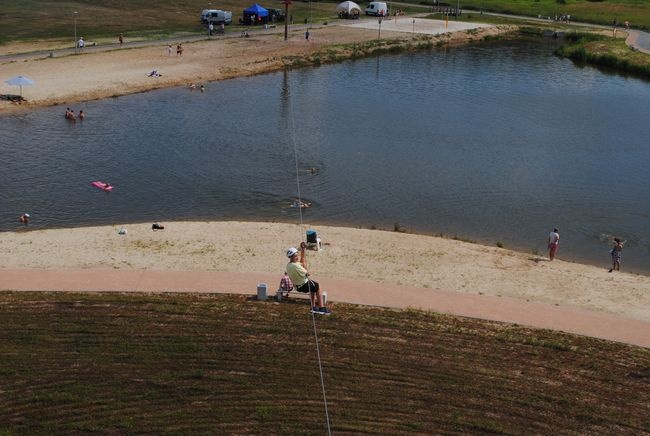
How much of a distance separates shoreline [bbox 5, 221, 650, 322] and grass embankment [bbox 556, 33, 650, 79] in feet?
153

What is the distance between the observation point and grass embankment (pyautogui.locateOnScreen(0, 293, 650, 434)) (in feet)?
57.0

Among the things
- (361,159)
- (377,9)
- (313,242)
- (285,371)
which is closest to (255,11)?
(377,9)

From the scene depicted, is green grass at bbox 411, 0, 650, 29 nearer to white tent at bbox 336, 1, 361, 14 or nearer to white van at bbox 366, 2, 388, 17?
white van at bbox 366, 2, 388, 17

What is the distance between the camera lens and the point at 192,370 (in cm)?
1902

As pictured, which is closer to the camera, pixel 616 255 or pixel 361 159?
pixel 616 255

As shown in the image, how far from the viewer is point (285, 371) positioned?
1919 centimetres

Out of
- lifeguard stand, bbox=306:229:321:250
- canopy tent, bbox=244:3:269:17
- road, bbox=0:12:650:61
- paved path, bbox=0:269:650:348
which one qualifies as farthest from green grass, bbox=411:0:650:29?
paved path, bbox=0:269:650:348

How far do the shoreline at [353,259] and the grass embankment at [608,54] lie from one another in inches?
1839

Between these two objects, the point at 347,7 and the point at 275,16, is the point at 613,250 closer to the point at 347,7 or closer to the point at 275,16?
the point at 275,16

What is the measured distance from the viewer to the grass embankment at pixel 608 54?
232 ft

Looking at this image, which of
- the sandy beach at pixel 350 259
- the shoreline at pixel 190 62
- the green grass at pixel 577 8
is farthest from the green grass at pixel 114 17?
the sandy beach at pixel 350 259

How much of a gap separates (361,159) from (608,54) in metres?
41.9

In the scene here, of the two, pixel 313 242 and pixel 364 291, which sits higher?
pixel 313 242

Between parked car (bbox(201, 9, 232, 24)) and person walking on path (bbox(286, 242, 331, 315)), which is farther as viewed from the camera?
parked car (bbox(201, 9, 232, 24))
